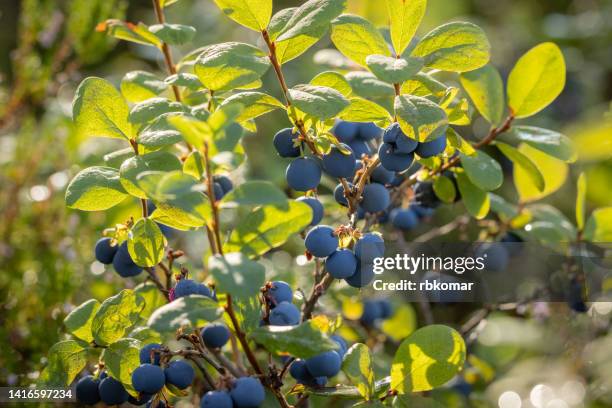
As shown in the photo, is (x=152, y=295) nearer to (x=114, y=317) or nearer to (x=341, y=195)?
(x=114, y=317)

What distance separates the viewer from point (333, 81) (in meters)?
0.83

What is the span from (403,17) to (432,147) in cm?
15

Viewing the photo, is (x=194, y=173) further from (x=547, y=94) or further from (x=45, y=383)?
(x=547, y=94)

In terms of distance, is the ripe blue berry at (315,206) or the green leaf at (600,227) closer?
the ripe blue berry at (315,206)

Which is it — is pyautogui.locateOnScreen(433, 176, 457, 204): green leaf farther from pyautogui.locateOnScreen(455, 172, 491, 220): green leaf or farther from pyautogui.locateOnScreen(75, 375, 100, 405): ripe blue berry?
pyautogui.locateOnScreen(75, 375, 100, 405): ripe blue berry

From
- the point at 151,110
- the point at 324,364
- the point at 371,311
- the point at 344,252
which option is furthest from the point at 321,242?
the point at 371,311

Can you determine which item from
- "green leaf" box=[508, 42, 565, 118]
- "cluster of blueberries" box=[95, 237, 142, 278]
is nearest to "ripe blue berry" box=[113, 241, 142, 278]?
"cluster of blueberries" box=[95, 237, 142, 278]

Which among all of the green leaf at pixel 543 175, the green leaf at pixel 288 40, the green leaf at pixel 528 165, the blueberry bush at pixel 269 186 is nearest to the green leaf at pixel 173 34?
the blueberry bush at pixel 269 186

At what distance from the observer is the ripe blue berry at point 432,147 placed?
791 millimetres

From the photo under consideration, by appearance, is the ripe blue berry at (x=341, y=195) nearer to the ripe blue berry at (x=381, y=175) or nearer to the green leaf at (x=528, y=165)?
the ripe blue berry at (x=381, y=175)

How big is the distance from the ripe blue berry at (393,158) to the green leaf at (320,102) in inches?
4.1

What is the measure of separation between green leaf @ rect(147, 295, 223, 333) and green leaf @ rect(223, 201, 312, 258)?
0.06 metres

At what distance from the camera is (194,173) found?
2.36 ft

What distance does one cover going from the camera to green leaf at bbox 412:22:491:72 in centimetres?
79
